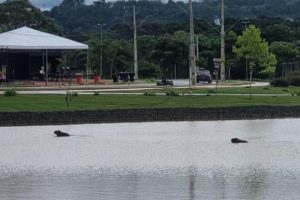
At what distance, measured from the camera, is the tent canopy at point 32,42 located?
67.6 m

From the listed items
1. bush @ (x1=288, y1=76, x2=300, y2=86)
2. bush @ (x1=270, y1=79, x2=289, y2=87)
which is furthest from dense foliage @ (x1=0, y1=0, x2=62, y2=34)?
bush @ (x1=270, y1=79, x2=289, y2=87)

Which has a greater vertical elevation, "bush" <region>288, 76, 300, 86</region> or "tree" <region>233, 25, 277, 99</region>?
"tree" <region>233, 25, 277, 99</region>

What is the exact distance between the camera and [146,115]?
149 feet

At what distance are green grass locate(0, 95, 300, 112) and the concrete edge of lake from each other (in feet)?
3.06

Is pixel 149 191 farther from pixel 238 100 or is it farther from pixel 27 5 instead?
pixel 27 5

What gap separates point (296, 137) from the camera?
37.6m

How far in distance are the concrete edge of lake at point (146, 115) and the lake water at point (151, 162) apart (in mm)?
1137

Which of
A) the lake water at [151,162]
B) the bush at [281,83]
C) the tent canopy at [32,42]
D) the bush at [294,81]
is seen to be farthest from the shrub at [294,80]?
the lake water at [151,162]

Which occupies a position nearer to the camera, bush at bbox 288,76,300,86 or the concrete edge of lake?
the concrete edge of lake

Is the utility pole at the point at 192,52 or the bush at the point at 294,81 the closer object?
the utility pole at the point at 192,52

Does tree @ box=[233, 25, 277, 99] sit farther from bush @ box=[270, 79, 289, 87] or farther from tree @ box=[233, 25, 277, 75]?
bush @ box=[270, 79, 289, 87]

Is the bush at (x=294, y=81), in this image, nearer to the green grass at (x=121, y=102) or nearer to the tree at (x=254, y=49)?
the tree at (x=254, y=49)

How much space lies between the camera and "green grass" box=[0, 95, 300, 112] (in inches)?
1809

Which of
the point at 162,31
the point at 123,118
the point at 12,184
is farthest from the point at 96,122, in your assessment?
the point at 162,31
